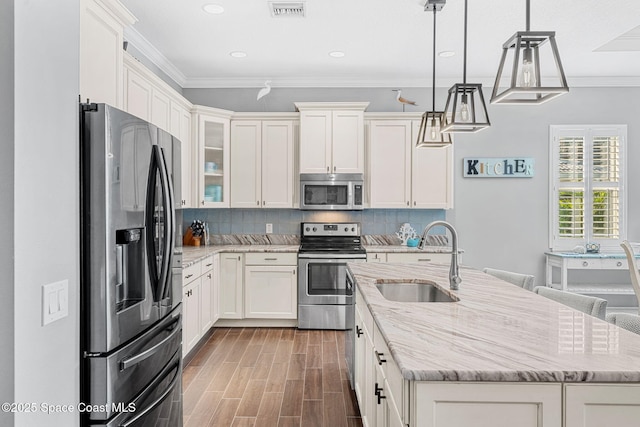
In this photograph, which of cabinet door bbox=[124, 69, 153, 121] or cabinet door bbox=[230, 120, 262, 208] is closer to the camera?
cabinet door bbox=[124, 69, 153, 121]

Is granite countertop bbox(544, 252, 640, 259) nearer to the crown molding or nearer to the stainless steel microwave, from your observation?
the stainless steel microwave

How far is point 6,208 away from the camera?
3.84ft

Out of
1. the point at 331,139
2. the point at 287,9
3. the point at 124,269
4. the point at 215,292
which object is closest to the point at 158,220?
the point at 124,269

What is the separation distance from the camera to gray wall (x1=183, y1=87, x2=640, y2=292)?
5.07m

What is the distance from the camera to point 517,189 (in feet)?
16.8

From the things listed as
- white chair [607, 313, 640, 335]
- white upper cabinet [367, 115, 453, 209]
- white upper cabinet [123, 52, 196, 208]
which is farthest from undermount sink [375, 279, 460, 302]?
white upper cabinet [367, 115, 453, 209]

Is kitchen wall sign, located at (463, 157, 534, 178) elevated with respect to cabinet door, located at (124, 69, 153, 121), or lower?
lower

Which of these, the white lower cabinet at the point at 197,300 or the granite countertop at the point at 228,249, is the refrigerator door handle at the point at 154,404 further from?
the granite countertop at the point at 228,249

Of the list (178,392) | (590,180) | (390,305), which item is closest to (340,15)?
(390,305)

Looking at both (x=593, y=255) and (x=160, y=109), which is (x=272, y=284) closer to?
(x=160, y=109)

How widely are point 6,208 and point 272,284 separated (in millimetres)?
3543

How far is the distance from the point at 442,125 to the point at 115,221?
183 centimetres

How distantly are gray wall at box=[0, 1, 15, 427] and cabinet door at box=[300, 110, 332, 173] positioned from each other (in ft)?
11.9

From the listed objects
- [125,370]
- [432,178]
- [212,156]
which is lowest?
[125,370]
